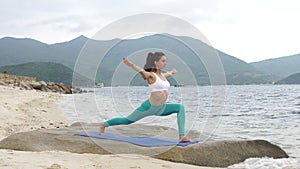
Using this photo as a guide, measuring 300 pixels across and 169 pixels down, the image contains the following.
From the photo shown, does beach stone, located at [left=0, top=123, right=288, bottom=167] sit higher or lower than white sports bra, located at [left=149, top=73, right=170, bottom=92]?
lower

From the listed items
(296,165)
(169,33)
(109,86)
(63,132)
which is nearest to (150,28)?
(169,33)

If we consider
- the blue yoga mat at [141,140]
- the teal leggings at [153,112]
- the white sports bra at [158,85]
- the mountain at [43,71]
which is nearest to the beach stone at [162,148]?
the blue yoga mat at [141,140]

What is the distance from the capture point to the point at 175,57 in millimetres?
6660

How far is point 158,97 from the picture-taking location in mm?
6344

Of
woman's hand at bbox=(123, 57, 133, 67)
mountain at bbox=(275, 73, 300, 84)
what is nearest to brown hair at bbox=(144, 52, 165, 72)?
woman's hand at bbox=(123, 57, 133, 67)

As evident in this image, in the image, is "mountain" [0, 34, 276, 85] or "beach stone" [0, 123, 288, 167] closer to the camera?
"mountain" [0, 34, 276, 85]

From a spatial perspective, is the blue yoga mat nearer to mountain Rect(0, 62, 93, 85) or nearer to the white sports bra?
the white sports bra

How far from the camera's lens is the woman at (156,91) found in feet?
20.6

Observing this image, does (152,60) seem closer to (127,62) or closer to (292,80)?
(127,62)

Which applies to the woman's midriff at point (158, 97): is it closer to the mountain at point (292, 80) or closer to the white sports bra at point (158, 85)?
the white sports bra at point (158, 85)

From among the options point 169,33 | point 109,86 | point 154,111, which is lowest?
point 154,111

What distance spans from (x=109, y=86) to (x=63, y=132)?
1.77m

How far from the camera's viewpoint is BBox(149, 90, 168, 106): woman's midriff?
631 cm

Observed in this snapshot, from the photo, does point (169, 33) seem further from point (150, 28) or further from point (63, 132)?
point (63, 132)
